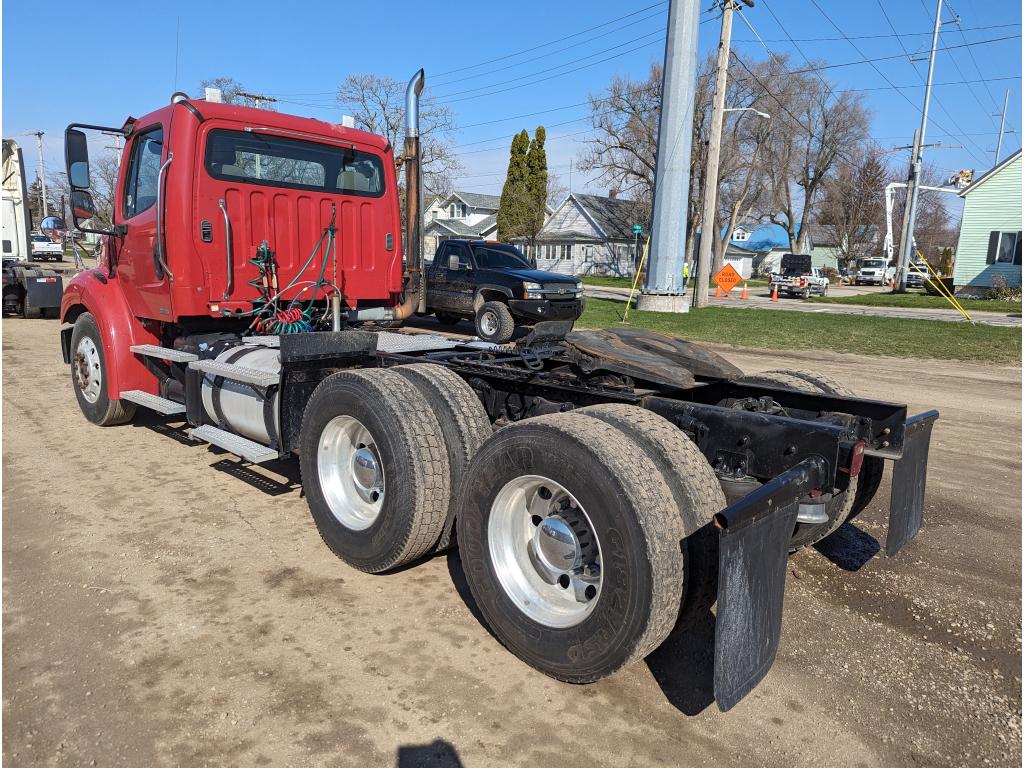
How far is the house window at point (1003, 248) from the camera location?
111ft

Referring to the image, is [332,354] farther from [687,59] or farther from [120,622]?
[687,59]

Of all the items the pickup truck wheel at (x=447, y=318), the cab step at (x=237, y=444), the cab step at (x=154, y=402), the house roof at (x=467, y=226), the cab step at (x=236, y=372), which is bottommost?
the cab step at (x=237, y=444)

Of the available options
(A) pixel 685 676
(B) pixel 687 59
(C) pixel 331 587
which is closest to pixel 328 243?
(C) pixel 331 587

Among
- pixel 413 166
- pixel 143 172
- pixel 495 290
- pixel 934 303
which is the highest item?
pixel 413 166

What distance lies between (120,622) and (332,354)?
1.90 metres

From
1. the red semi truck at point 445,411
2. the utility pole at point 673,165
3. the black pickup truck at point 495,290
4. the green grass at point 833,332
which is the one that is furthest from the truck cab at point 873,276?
the red semi truck at point 445,411

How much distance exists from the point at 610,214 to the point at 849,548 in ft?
182

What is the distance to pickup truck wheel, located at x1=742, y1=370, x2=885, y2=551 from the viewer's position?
3662 mm

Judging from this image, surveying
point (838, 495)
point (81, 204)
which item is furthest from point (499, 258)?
point (838, 495)

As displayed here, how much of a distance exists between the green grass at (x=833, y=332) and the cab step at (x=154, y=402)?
1146 cm

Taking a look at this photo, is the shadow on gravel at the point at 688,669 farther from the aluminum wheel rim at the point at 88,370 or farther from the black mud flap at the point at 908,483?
the aluminum wheel rim at the point at 88,370

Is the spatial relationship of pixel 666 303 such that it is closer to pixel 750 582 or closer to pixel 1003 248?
pixel 750 582

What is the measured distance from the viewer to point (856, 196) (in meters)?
64.0

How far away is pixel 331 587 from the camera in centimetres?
368
